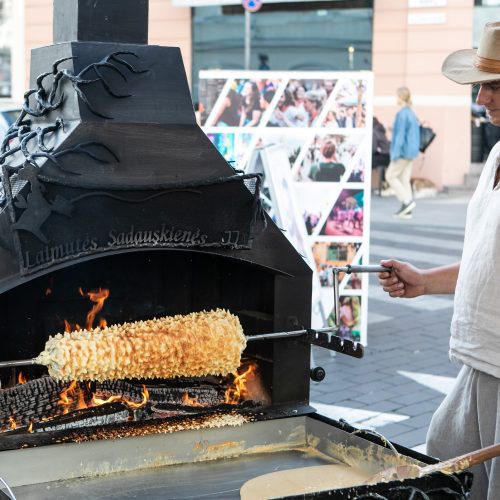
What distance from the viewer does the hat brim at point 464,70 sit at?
2.65 metres

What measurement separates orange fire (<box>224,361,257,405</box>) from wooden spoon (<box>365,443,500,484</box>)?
78cm

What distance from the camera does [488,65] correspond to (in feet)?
8.77

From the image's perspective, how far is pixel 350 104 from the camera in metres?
6.19

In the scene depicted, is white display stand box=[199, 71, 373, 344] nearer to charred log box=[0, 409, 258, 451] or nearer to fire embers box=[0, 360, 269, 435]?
fire embers box=[0, 360, 269, 435]

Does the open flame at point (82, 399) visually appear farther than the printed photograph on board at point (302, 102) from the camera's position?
No

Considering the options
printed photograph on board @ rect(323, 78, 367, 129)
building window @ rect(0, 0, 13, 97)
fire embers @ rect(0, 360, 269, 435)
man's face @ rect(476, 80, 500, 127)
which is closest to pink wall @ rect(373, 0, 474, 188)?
building window @ rect(0, 0, 13, 97)

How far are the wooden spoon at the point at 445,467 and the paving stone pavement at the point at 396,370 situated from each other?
5.46 feet

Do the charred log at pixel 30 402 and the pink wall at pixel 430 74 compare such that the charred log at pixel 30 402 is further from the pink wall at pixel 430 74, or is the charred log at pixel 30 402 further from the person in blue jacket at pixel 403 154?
the pink wall at pixel 430 74

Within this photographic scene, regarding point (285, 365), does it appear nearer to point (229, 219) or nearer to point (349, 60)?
point (229, 219)

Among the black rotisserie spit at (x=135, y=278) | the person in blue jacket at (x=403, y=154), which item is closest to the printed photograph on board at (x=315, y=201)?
the black rotisserie spit at (x=135, y=278)

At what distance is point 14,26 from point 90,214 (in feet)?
52.6

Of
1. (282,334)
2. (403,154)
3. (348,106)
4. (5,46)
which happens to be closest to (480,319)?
(282,334)

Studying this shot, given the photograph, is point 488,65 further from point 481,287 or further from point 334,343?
point 334,343

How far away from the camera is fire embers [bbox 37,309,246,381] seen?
2.72 m
